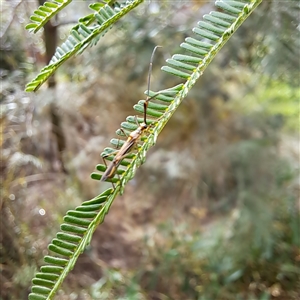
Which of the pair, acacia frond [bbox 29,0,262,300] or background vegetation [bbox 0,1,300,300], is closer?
acacia frond [bbox 29,0,262,300]

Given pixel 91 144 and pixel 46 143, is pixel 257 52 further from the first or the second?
pixel 46 143

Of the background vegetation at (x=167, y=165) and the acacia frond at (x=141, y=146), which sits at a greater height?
the acacia frond at (x=141, y=146)

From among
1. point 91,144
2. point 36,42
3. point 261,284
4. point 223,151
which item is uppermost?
point 36,42

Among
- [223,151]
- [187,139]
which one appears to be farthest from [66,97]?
[223,151]

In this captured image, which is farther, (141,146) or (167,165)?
(167,165)

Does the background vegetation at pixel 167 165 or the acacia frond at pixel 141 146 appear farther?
the background vegetation at pixel 167 165

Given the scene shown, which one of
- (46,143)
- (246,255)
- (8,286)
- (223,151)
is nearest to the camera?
(8,286)

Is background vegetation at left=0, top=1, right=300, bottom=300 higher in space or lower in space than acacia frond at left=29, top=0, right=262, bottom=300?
lower

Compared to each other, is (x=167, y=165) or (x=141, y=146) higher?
(x=141, y=146)
